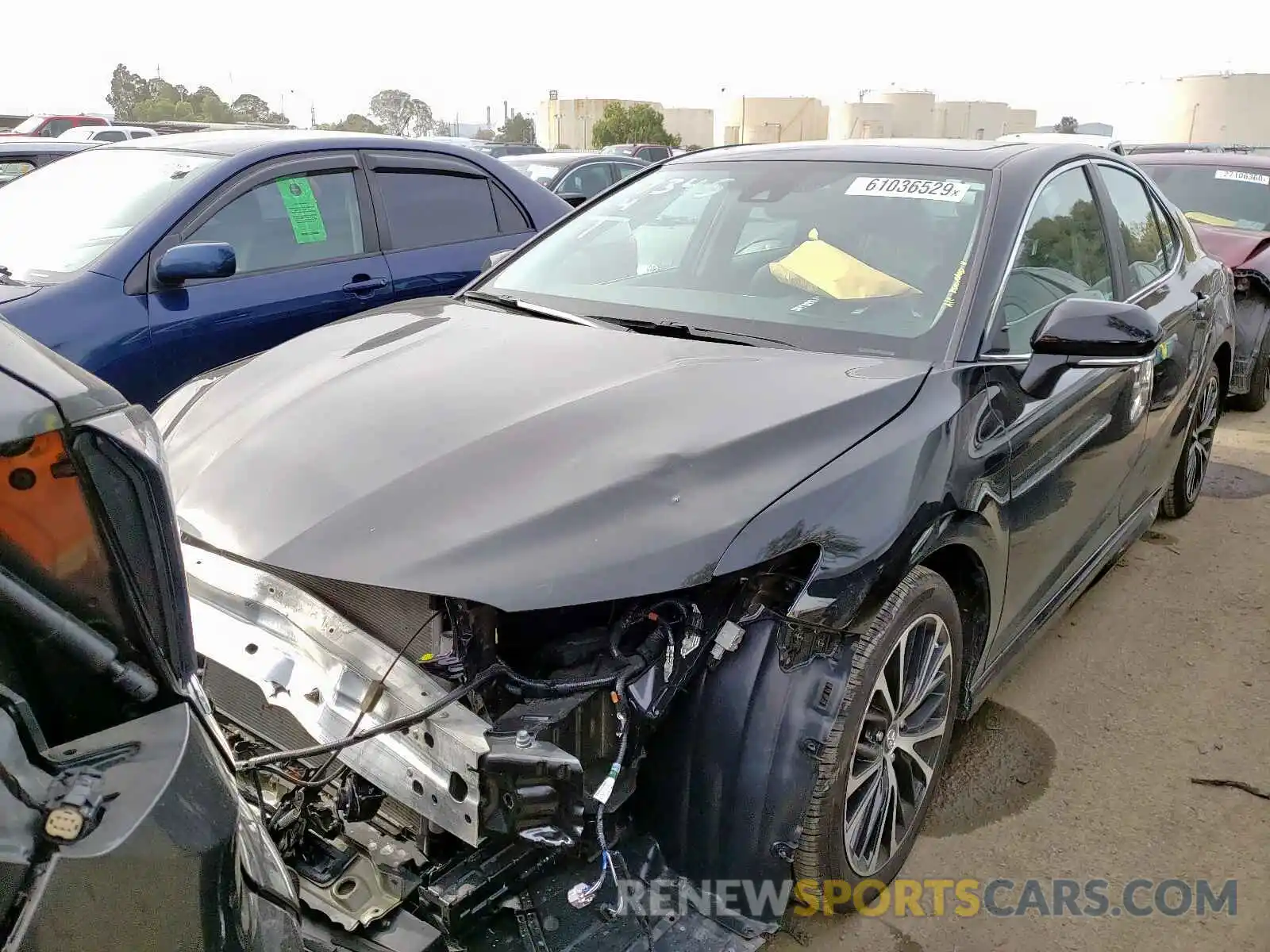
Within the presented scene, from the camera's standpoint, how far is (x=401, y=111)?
2874 inches

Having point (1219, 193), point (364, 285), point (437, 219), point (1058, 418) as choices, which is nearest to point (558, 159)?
point (1219, 193)

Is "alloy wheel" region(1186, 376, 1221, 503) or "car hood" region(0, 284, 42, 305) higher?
"car hood" region(0, 284, 42, 305)

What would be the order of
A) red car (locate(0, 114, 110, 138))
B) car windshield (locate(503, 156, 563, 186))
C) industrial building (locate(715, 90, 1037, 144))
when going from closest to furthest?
car windshield (locate(503, 156, 563, 186)) < red car (locate(0, 114, 110, 138)) < industrial building (locate(715, 90, 1037, 144))

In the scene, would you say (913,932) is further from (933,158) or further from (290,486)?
(933,158)

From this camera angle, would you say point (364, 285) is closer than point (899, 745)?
No

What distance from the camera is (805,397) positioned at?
2246 mm

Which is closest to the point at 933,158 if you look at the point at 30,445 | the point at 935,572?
the point at 935,572

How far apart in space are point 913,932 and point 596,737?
1.03 meters

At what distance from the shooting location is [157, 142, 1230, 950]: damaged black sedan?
71.3 inches

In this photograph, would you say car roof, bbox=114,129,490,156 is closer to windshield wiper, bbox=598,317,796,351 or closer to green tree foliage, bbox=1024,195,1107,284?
windshield wiper, bbox=598,317,796,351

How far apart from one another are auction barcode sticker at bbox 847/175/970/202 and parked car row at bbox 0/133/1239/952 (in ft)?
0.04

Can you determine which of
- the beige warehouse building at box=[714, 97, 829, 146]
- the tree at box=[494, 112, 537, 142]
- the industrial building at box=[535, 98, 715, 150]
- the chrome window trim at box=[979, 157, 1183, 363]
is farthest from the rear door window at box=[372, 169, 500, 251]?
the tree at box=[494, 112, 537, 142]

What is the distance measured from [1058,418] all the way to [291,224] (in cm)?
338

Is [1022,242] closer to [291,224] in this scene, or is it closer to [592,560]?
[592,560]
